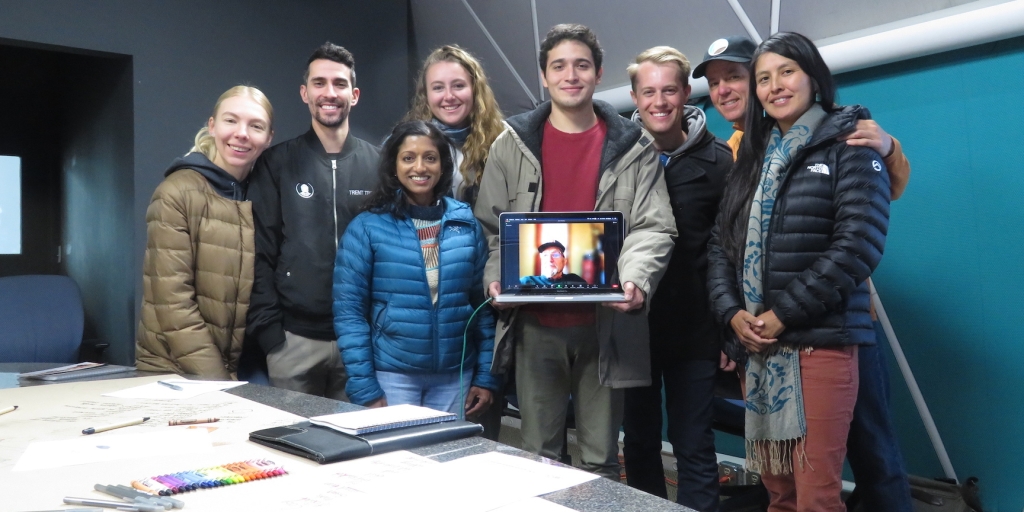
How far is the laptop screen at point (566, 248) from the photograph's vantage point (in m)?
2.41

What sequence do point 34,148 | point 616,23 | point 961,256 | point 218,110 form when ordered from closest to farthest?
point 218,110 → point 961,256 → point 616,23 → point 34,148

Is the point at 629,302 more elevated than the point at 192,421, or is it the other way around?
the point at 629,302

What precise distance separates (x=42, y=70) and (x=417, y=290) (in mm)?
6923

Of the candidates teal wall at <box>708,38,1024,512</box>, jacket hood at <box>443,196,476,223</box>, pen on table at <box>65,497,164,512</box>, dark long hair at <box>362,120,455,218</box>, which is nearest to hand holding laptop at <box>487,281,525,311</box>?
jacket hood at <box>443,196,476,223</box>

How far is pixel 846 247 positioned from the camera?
6.91 ft

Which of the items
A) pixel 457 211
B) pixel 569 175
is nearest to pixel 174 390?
pixel 457 211

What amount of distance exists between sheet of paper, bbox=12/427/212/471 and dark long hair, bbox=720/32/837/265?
1.66 m

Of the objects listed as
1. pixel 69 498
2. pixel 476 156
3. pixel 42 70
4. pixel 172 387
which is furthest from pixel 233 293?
pixel 42 70

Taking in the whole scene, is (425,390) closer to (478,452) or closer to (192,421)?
(192,421)

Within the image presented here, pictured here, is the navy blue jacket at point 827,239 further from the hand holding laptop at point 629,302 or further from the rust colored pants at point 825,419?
the hand holding laptop at point 629,302

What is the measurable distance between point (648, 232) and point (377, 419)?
126 centimetres

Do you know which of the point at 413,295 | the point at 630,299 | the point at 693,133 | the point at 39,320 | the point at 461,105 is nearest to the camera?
the point at 630,299

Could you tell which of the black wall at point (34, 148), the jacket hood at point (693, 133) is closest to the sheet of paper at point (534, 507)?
the jacket hood at point (693, 133)

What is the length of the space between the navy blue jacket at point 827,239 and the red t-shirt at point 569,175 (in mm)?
620
